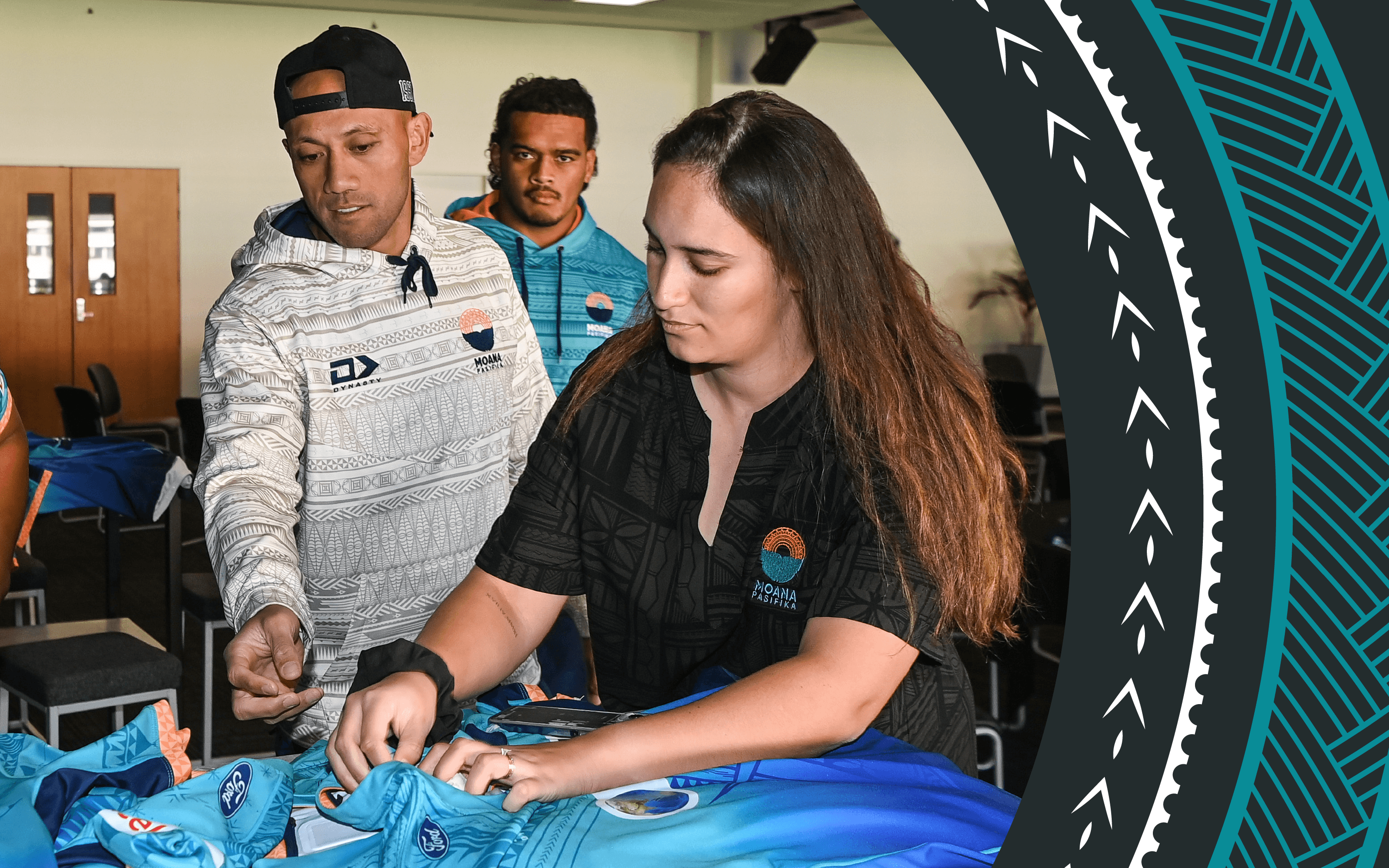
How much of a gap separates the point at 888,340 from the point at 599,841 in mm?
630

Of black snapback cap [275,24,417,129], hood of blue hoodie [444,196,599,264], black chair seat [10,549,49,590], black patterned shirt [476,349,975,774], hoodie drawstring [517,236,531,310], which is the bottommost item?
black chair seat [10,549,49,590]

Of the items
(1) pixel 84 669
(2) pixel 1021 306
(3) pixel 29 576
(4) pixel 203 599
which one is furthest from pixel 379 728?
(2) pixel 1021 306

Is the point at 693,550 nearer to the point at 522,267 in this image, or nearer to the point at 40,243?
the point at 522,267

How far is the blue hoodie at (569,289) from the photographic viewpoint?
2.98 metres

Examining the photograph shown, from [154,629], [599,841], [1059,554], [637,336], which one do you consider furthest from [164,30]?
[599,841]

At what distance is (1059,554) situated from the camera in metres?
3.47

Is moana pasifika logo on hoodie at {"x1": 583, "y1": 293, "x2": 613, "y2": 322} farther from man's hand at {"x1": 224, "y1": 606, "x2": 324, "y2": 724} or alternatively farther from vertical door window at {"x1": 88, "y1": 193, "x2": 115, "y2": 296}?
vertical door window at {"x1": 88, "y1": 193, "x2": 115, "y2": 296}

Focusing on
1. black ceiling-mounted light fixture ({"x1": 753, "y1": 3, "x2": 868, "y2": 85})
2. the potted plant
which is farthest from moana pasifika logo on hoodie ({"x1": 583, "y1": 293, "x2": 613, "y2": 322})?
the potted plant

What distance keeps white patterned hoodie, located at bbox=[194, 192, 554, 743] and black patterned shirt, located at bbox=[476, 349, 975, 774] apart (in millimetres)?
462

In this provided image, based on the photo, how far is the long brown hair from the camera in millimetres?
1311

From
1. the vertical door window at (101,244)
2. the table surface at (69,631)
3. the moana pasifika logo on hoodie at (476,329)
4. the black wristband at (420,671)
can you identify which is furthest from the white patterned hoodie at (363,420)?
the vertical door window at (101,244)

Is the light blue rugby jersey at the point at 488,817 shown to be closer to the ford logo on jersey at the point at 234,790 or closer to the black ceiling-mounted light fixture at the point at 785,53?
the ford logo on jersey at the point at 234,790

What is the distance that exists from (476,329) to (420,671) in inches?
35.1

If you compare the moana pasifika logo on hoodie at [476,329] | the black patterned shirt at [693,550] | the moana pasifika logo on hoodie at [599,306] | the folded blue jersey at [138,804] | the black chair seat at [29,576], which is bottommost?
the black chair seat at [29,576]
